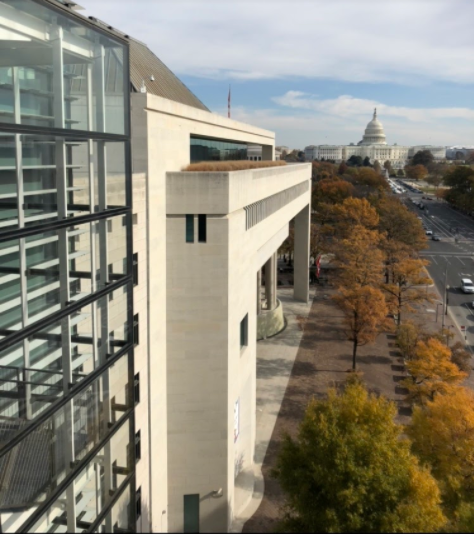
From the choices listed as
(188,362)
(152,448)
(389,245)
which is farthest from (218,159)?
(389,245)

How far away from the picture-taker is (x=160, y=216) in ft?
54.5

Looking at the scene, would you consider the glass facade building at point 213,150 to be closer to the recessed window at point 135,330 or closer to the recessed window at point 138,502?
the recessed window at point 135,330

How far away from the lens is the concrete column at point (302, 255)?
156ft

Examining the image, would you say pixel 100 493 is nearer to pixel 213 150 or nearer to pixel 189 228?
pixel 189 228

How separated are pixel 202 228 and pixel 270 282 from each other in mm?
22413

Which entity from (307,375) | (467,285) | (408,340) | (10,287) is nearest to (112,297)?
(10,287)

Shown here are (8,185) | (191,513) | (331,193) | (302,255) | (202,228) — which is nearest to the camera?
(8,185)

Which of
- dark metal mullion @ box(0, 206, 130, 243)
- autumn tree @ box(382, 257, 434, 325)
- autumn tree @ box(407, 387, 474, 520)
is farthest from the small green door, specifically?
autumn tree @ box(382, 257, 434, 325)

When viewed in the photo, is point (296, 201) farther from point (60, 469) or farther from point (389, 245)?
point (60, 469)

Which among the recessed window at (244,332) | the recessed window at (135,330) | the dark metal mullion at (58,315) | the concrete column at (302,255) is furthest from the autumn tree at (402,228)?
the dark metal mullion at (58,315)

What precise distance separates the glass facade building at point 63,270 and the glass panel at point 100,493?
43 millimetres

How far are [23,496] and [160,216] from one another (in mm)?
9019

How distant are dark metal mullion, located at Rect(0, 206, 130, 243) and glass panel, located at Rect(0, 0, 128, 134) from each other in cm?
195

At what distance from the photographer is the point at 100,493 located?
1306cm
